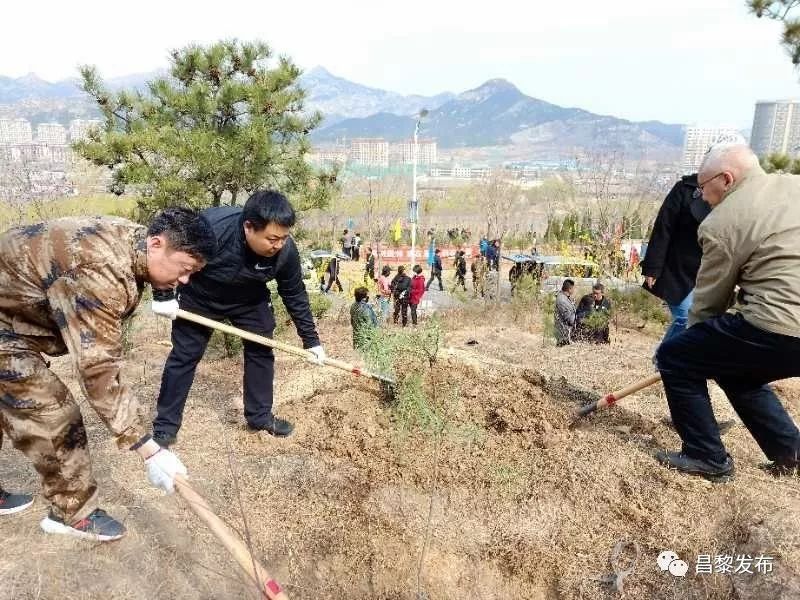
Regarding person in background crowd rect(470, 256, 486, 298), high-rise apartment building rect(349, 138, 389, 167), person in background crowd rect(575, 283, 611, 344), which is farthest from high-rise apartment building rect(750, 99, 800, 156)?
high-rise apartment building rect(349, 138, 389, 167)

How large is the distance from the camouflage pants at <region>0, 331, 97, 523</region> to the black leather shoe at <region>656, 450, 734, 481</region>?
281 cm

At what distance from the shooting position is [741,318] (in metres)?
2.54

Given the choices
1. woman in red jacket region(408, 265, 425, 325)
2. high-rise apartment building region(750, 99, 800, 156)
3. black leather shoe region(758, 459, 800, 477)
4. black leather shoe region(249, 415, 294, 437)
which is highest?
high-rise apartment building region(750, 99, 800, 156)

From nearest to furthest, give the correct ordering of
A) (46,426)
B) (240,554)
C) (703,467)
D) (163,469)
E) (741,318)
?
(240,554)
(163,469)
(46,426)
(741,318)
(703,467)

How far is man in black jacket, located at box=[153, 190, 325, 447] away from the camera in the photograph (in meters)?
2.99

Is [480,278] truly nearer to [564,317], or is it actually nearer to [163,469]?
[564,317]

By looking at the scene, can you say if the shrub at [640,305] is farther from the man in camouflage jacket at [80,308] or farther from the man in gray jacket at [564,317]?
the man in camouflage jacket at [80,308]

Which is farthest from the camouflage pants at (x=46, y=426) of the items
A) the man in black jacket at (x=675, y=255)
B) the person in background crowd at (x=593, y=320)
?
the person in background crowd at (x=593, y=320)

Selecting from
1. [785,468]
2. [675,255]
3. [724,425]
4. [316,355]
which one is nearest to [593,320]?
[675,255]

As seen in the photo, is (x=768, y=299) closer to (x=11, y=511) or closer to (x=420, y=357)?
(x=420, y=357)

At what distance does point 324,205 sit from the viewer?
6805mm

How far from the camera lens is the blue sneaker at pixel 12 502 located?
2.68m

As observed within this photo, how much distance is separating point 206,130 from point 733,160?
16.5 feet

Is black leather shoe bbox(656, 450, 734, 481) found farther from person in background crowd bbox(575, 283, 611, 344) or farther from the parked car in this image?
the parked car
